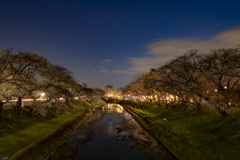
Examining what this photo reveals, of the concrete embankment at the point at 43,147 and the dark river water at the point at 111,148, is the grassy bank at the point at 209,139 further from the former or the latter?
the concrete embankment at the point at 43,147

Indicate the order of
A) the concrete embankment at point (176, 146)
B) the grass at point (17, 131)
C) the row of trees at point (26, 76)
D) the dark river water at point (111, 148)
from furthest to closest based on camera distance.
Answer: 1. the row of trees at point (26, 76)
2. the dark river water at point (111, 148)
3. the grass at point (17, 131)
4. the concrete embankment at point (176, 146)

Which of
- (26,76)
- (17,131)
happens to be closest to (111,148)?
(17,131)

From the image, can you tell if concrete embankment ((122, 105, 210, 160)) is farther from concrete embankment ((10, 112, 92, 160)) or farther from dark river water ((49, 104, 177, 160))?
concrete embankment ((10, 112, 92, 160))

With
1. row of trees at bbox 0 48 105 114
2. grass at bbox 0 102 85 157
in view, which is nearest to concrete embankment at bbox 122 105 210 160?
grass at bbox 0 102 85 157

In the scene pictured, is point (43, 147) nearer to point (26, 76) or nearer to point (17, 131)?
point (17, 131)

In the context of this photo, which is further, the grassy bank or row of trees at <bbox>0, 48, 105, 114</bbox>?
row of trees at <bbox>0, 48, 105, 114</bbox>

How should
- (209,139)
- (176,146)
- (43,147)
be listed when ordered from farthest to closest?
(176,146)
(43,147)
(209,139)

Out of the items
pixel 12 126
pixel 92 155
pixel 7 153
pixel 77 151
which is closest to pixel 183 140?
pixel 92 155

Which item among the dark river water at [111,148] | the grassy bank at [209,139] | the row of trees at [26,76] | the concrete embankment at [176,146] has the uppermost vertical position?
the row of trees at [26,76]

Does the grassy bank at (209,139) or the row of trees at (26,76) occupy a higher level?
the row of trees at (26,76)

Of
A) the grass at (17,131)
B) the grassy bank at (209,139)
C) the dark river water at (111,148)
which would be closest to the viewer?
the grassy bank at (209,139)

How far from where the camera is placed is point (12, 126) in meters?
20.6

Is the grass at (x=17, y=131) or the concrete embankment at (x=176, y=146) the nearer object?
the concrete embankment at (x=176, y=146)

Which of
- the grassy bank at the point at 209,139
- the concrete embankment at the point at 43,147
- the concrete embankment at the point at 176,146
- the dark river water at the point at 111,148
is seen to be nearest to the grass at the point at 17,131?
the concrete embankment at the point at 43,147
